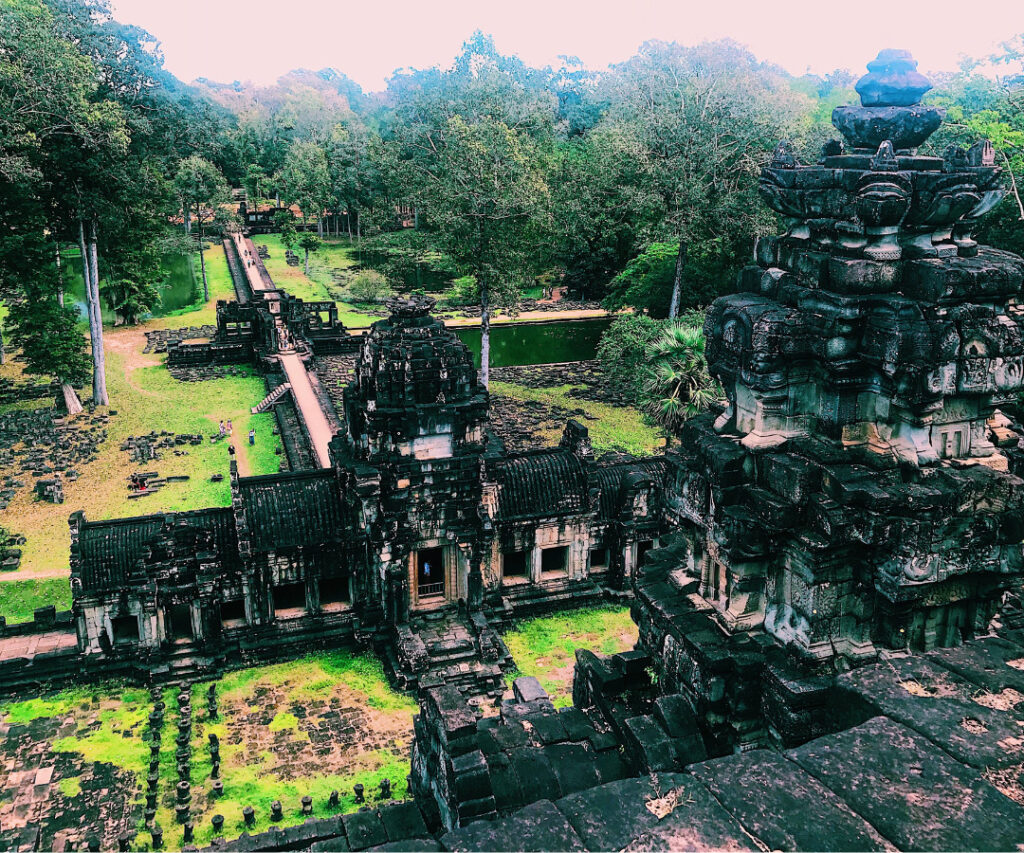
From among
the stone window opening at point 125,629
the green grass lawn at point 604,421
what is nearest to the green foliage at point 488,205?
the green grass lawn at point 604,421

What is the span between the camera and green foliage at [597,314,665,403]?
127ft

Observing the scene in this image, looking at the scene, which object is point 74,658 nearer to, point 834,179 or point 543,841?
point 543,841

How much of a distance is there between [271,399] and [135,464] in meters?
7.40

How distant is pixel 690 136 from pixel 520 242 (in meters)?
8.44

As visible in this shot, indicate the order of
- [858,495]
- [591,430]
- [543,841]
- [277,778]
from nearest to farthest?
[543,841]
[858,495]
[277,778]
[591,430]

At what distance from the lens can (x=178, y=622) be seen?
2089 cm

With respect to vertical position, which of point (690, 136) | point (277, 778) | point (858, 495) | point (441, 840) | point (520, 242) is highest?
point (690, 136)

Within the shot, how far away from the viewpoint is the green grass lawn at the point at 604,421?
114ft

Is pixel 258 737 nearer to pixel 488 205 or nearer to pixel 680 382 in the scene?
pixel 680 382

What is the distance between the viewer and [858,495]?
912cm

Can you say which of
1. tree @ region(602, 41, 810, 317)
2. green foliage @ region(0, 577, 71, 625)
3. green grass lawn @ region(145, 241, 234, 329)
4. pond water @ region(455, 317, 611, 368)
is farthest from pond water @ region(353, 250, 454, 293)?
green foliage @ region(0, 577, 71, 625)

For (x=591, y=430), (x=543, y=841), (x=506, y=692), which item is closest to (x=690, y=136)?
(x=591, y=430)

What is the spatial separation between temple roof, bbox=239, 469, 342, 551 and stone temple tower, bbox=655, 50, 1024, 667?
41.2 feet

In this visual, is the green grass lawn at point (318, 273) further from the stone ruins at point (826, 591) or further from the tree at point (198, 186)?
the stone ruins at point (826, 591)
